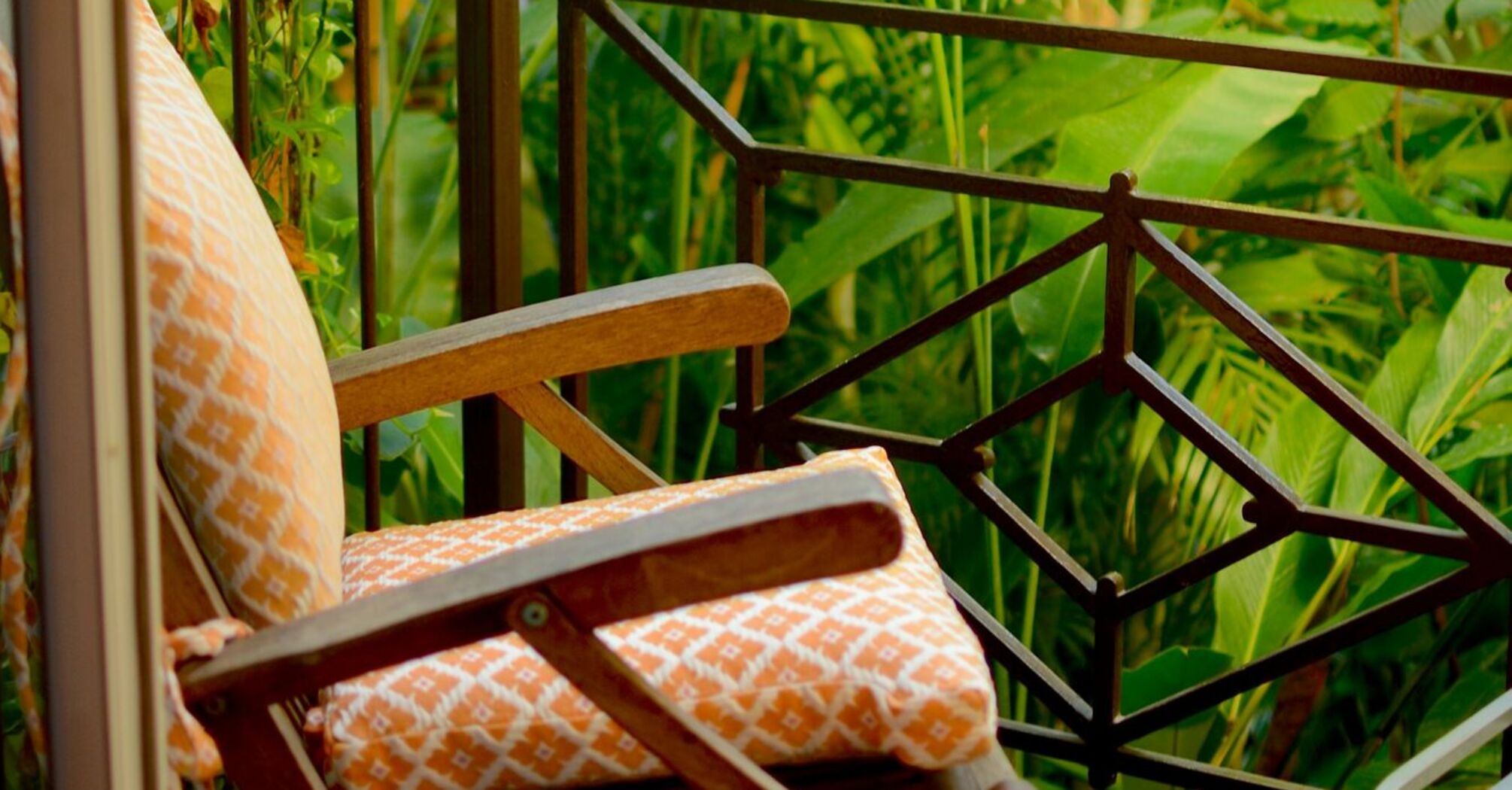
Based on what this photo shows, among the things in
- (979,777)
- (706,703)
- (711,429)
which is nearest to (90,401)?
(706,703)

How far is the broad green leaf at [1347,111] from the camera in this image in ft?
7.71

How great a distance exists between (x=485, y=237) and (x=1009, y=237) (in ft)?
3.74

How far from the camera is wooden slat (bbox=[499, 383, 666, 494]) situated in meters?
1.48

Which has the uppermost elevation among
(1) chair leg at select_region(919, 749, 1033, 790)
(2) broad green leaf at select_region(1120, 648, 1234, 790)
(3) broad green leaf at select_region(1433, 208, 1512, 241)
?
(3) broad green leaf at select_region(1433, 208, 1512, 241)

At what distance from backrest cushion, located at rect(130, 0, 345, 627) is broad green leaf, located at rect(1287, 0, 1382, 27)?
1672mm

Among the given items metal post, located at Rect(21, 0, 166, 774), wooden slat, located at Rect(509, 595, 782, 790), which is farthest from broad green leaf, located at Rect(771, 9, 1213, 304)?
metal post, located at Rect(21, 0, 166, 774)

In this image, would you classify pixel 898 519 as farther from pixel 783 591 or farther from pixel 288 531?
pixel 288 531

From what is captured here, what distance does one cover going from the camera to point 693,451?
9.96ft

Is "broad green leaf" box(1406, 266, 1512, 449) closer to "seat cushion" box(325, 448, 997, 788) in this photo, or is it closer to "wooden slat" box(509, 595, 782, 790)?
"seat cushion" box(325, 448, 997, 788)

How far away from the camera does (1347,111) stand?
7.74 feet

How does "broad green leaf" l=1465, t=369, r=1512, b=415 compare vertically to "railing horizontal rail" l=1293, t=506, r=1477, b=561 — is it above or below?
above

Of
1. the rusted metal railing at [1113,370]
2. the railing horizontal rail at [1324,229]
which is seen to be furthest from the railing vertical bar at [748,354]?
the railing horizontal rail at [1324,229]

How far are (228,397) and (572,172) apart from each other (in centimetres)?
85

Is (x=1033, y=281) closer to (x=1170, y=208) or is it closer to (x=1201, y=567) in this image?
(x=1170, y=208)
